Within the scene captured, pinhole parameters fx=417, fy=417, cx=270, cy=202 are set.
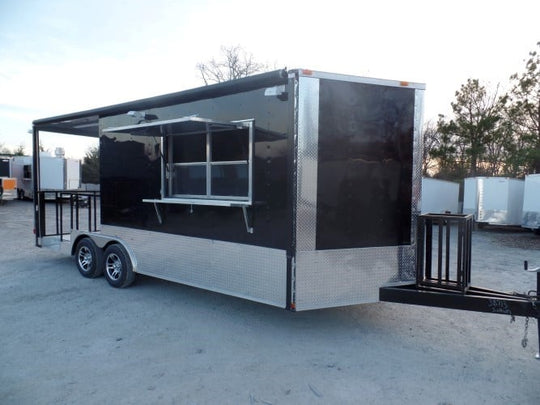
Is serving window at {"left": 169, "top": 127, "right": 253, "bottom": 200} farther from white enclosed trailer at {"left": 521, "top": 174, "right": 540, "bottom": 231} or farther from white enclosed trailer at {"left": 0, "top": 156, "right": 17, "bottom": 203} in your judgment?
white enclosed trailer at {"left": 0, "top": 156, "right": 17, "bottom": 203}

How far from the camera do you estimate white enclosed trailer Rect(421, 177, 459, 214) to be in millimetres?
16500

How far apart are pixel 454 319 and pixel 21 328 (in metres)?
4.73

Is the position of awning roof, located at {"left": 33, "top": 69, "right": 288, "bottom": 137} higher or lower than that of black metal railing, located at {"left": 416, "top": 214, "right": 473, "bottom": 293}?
higher

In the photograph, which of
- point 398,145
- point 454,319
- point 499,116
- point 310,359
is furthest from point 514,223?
point 310,359

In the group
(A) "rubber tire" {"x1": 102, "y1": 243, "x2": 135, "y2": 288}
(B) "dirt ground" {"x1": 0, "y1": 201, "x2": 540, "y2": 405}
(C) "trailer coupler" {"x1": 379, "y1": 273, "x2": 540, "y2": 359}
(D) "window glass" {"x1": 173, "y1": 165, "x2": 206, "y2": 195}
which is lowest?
(B) "dirt ground" {"x1": 0, "y1": 201, "x2": 540, "y2": 405}

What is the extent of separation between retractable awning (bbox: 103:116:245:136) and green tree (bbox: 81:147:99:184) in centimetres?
2409

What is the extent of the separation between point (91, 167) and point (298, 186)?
94.2ft

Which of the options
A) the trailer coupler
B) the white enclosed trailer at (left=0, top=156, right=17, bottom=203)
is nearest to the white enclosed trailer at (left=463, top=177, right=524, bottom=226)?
the trailer coupler

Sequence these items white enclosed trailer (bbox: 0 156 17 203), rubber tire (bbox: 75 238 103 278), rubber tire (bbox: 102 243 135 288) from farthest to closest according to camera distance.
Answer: white enclosed trailer (bbox: 0 156 17 203), rubber tire (bbox: 75 238 103 278), rubber tire (bbox: 102 243 135 288)

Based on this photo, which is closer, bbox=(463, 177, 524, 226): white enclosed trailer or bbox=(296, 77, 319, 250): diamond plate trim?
bbox=(296, 77, 319, 250): diamond plate trim

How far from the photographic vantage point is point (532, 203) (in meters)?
13.1

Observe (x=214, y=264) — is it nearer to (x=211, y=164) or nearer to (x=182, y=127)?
(x=211, y=164)

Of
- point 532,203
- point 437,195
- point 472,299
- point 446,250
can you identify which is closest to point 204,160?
point 446,250

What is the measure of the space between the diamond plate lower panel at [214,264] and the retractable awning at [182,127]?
4.13ft
